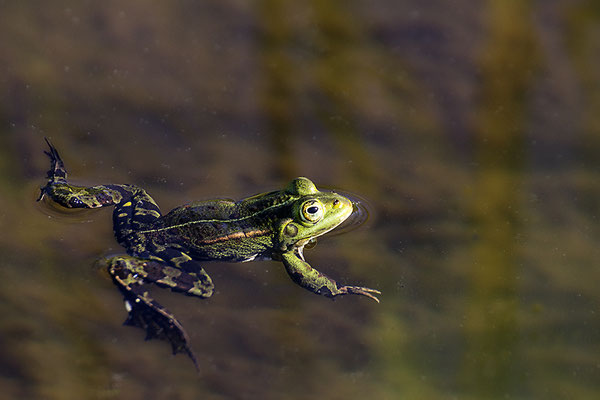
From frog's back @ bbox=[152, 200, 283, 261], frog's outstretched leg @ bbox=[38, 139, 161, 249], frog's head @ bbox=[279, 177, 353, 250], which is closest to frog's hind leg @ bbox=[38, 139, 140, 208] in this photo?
frog's outstretched leg @ bbox=[38, 139, 161, 249]

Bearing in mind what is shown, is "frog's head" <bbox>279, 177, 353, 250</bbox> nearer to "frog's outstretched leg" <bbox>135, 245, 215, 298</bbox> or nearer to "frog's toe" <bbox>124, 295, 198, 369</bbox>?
"frog's outstretched leg" <bbox>135, 245, 215, 298</bbox>

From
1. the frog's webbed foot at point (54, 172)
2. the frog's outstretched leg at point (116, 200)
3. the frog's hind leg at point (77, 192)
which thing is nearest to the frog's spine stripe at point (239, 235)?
the frog's outstretched leg at point (116, 200)

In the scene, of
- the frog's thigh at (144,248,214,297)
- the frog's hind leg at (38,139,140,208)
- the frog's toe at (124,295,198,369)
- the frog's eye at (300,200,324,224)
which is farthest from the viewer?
the frog's hind leg at (38,139,140,208)

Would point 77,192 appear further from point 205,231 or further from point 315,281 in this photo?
point 315,281

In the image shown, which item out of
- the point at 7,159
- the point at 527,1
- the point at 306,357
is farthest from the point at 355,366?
the point at 527,1

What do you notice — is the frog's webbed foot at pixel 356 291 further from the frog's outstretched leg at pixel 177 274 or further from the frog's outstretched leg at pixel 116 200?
the frog's outstretched leg at pixel 116 200

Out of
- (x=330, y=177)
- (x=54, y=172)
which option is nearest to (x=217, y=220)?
(x=330, y=177)
